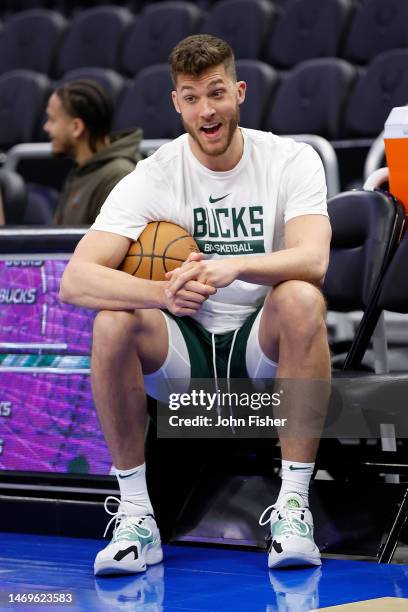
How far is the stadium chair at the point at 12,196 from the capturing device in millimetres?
5344

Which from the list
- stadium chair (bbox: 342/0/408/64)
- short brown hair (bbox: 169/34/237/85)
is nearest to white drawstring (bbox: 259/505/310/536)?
short brown hair (bbox: 169/34/237/85)

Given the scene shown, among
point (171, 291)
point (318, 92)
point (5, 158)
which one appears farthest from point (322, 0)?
point (171, 291)

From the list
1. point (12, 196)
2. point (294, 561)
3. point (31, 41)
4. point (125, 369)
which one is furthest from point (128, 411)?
point (31, 41)

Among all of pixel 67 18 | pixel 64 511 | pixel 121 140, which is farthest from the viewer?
pixel 67 18

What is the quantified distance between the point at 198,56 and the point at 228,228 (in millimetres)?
469

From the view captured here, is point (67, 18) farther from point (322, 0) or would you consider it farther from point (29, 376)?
point (29, 376)

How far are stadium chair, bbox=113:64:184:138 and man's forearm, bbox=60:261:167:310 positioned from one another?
11.6 feet

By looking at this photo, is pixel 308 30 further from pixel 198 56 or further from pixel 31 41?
pixel 198 56

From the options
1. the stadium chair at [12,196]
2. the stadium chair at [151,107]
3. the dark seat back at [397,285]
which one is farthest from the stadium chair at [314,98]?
the dark seat back at [397,285]

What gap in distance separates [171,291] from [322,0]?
438cm

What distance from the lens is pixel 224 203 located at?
2.99 metres

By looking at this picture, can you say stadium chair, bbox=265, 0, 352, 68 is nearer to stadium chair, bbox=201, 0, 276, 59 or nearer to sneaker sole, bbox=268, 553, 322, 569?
stadium chair, bbox=201, 0, 276, 59

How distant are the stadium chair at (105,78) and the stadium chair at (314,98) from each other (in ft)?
3.77

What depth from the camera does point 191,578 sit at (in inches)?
104
